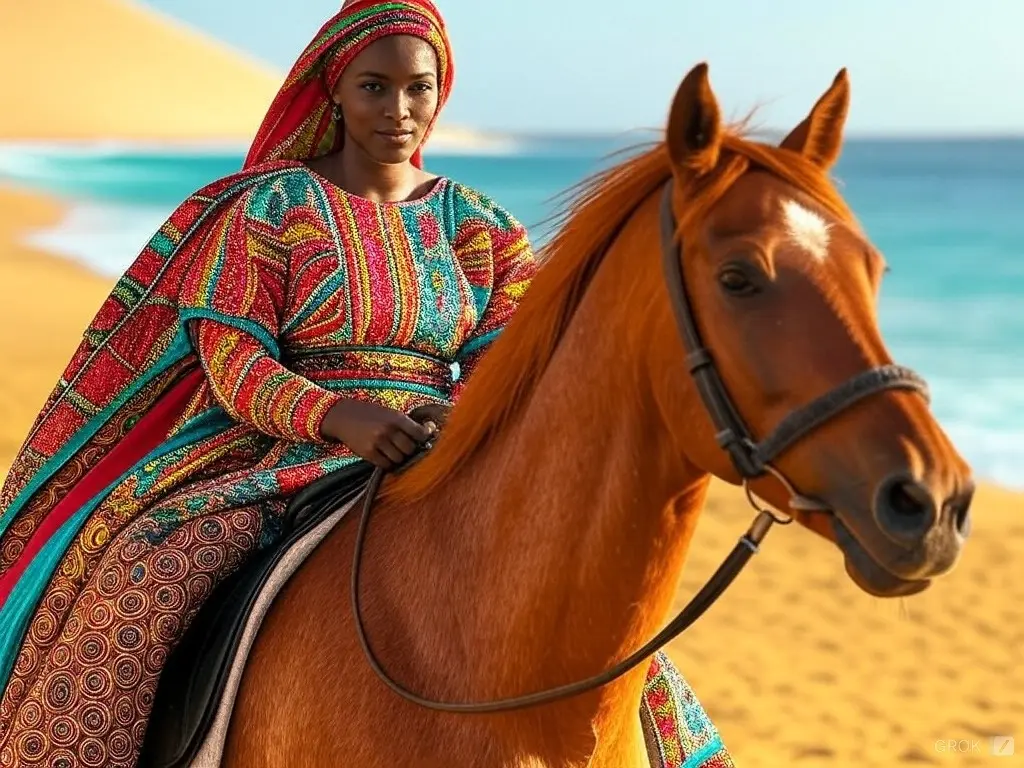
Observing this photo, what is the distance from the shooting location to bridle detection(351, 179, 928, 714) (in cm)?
188

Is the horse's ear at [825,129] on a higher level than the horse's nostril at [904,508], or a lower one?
higher

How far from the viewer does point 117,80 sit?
8794 cm

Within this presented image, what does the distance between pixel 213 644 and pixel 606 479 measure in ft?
3.10

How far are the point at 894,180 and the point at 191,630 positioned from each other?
5805 cm

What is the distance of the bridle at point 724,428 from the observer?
1882mm

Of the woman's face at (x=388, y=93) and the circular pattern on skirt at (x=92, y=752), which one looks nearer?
the circular pattern on skirt at (x=92, y=752)

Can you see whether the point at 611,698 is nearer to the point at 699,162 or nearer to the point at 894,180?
the point at 699,162

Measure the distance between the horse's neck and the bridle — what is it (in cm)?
6

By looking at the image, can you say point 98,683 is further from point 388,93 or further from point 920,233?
point 920,233

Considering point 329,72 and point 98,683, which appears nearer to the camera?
point 98,683

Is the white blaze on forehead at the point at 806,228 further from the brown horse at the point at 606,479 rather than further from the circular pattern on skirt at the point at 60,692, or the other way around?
the circular pattern on skirt at the point at 60,692

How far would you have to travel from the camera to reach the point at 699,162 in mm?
→ 2082

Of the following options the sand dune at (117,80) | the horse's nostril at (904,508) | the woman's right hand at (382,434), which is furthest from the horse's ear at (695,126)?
the sand dune at (117,80)

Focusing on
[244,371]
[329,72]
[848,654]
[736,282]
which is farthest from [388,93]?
[848,654]
